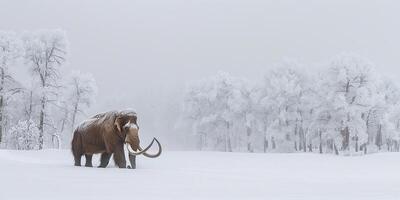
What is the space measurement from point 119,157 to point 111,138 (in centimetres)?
57

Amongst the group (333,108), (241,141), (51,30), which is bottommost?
(241,141)

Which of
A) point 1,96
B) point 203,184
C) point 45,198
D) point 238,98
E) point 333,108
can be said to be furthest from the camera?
point 238,98

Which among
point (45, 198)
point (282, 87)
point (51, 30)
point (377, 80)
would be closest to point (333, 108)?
point (377, 80)

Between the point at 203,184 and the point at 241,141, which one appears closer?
the point at 203,184

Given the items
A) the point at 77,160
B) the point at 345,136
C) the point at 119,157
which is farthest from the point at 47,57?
the point at 345,136

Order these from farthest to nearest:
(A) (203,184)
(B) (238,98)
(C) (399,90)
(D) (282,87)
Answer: (C) (399,90) < (B) (238,98) < (D) (282,87) < (A) (203,184)

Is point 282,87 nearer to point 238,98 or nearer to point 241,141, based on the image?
point 238,98

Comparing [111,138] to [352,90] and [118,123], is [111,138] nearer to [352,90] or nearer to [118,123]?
[118,123]

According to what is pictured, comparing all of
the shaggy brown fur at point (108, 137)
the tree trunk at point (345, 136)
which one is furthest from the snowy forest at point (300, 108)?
the shaggy brown fur at point (108, 137)

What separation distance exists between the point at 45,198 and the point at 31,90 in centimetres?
3413

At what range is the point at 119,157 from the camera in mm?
12688

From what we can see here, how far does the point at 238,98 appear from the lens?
2335 inches

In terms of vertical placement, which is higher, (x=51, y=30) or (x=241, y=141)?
(x=51, y=30)

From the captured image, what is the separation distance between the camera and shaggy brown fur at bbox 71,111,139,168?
41.4ft
